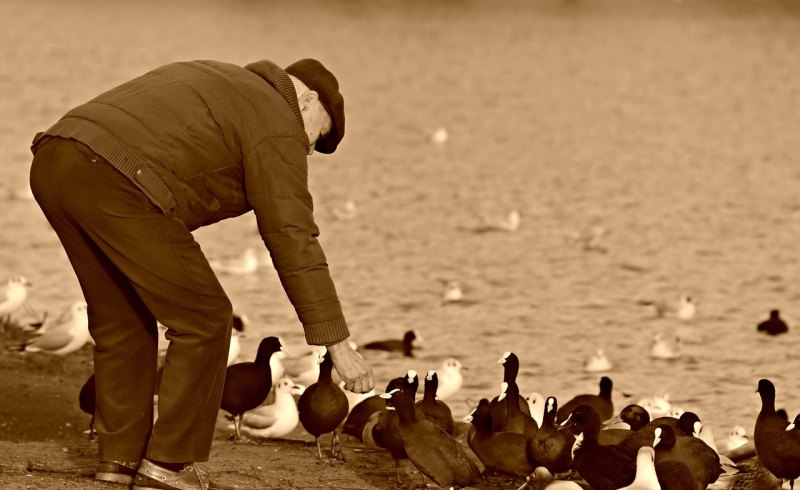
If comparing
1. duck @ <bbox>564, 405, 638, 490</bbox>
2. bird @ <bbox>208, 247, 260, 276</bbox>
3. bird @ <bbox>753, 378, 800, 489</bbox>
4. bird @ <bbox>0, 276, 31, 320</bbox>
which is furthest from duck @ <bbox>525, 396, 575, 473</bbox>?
bird @ <bbox>208, 247, 260, 276</bbox>

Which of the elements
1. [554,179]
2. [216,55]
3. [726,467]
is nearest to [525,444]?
[726,467]

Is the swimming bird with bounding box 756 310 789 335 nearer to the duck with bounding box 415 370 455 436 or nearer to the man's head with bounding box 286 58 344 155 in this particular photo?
the duck with bounding box 415 370 455 436

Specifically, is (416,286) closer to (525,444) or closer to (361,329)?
(361,329)

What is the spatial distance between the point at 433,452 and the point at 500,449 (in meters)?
1.07

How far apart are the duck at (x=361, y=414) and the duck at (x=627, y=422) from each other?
1.90 m

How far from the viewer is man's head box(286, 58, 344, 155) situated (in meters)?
6.98

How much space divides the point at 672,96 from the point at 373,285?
90.7 feet

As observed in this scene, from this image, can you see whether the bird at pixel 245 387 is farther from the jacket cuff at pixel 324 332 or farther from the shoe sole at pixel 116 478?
the jacket cuff at pixel 324 332

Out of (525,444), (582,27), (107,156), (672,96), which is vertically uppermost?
(582,27)

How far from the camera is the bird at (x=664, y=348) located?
707 inches

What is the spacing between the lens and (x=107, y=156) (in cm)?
667

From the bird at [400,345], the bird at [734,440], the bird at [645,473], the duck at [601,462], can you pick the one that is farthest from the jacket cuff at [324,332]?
the bird at [400,345]

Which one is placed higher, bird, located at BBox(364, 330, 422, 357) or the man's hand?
bird, located at BBox(364, 330, 422, 357)

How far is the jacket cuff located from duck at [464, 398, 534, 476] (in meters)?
3.58
